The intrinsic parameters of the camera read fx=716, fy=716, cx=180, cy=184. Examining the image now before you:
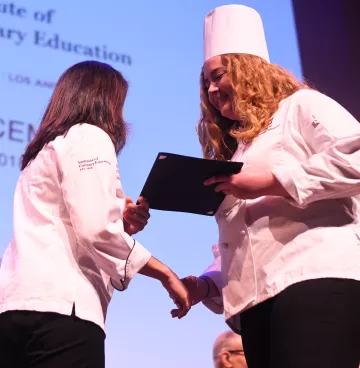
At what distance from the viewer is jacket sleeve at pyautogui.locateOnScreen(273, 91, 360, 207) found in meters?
1.37

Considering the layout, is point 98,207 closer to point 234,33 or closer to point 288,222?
point 288,222

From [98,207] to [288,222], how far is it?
38 cm

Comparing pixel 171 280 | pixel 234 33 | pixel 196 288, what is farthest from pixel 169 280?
pixel 234 33

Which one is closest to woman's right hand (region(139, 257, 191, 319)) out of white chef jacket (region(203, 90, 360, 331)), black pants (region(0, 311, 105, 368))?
white chef jacket (region(203, 90, 360, 331))

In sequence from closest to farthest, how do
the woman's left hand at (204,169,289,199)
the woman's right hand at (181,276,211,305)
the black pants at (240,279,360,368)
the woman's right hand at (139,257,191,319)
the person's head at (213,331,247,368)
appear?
1. the black pants at (240,279,360,368)
2. the woman's left hand at (204,169,289,199)
3. the woman's right hand at (139,257,191,319)
4. the woman's right hand at (181,276,211,305)
5. the person's head at (213,331,247,368)

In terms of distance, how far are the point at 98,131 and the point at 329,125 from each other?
0.48 m

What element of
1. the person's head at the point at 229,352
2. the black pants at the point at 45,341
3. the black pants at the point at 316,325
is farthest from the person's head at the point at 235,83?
the person's head at the point at 229,352

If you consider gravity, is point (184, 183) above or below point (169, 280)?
above

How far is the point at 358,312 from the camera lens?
1334 mm

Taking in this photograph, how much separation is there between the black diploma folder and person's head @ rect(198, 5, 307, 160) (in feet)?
0.55

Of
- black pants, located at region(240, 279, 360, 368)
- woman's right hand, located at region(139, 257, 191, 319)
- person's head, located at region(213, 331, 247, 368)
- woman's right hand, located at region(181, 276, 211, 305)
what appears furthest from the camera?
person's head, located at region(213, 331, 247, 368)

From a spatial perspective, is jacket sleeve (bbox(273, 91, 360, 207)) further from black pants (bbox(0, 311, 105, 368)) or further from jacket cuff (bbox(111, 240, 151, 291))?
black pants (bbox(0, 311, 105, 368))

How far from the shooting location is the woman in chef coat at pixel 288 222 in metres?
1.32

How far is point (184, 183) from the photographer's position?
4.86 feet
